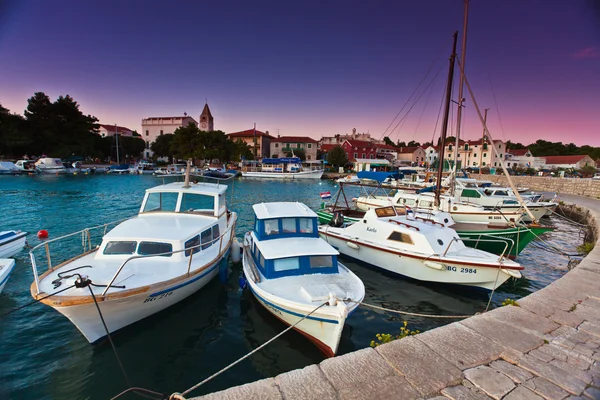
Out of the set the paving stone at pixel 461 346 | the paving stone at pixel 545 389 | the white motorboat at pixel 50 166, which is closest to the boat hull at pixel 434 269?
the paving stone at pixel 461 346

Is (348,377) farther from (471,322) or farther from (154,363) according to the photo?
(154,363)

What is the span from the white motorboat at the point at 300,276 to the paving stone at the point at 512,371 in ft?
9.73

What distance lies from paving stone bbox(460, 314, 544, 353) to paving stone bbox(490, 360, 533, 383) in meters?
0.52

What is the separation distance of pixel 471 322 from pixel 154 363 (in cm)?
705

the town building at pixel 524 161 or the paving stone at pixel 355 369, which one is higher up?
the town building at pixel 524 161

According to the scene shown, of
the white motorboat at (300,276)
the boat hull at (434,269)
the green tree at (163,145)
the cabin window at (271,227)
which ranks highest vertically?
the green tree at (163,145)

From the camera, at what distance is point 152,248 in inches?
343

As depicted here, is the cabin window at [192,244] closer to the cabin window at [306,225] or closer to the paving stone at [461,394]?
the cabin window at [306,225]

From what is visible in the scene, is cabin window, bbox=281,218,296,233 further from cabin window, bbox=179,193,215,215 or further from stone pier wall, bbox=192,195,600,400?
stone pier wall, bbox=192,195,600,400

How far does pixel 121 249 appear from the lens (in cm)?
860

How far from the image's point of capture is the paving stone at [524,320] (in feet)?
16.9

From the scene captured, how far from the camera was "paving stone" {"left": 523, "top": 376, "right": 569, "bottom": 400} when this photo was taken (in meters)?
3.55

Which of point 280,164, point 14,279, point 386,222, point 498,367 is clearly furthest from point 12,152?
point 498,367

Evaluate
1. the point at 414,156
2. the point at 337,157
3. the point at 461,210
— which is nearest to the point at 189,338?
the point at 461,210
